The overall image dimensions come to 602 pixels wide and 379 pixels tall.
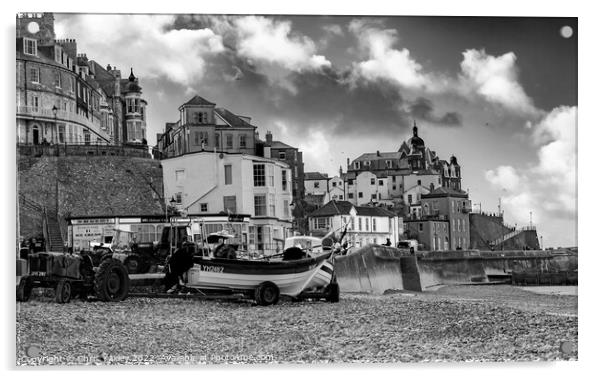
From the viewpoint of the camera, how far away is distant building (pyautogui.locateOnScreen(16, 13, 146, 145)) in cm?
955

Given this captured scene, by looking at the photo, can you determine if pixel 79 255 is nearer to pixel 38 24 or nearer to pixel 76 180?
pixel 76 180

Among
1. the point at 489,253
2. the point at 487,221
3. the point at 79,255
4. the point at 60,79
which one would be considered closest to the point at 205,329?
the point at 79,255

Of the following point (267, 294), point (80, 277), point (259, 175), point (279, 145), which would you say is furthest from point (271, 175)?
point (80, 277)

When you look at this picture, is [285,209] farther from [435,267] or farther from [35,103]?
[435,267]

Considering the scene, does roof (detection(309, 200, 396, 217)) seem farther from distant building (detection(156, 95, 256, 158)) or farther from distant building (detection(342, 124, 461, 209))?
distant building (detection(156, 95, 256, 158))

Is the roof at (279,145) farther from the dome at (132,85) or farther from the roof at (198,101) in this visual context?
the dome at (132,85)

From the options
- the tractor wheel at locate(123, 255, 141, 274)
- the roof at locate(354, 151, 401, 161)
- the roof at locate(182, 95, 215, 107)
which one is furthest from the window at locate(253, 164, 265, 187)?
the tractor wheel at locate(123, 255, 141, 274)

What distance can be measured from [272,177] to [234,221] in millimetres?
687

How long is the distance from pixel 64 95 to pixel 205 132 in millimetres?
1614

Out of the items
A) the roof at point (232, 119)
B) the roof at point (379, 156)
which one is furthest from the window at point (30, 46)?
the roof at point (379, 156)

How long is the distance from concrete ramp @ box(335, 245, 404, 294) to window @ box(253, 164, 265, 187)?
2.86 m

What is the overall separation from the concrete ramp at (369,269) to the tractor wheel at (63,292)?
14.3ft

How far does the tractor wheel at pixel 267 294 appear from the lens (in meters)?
11.5

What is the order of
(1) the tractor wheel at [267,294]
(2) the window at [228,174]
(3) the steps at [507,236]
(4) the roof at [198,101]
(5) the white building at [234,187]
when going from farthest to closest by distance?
(3) the steps at [507,236]
(1) the tractor wheel at [267,294]
(2) the window at [228,174]
(5) the white building at [234,187]
(4) the roof at [198,101]
